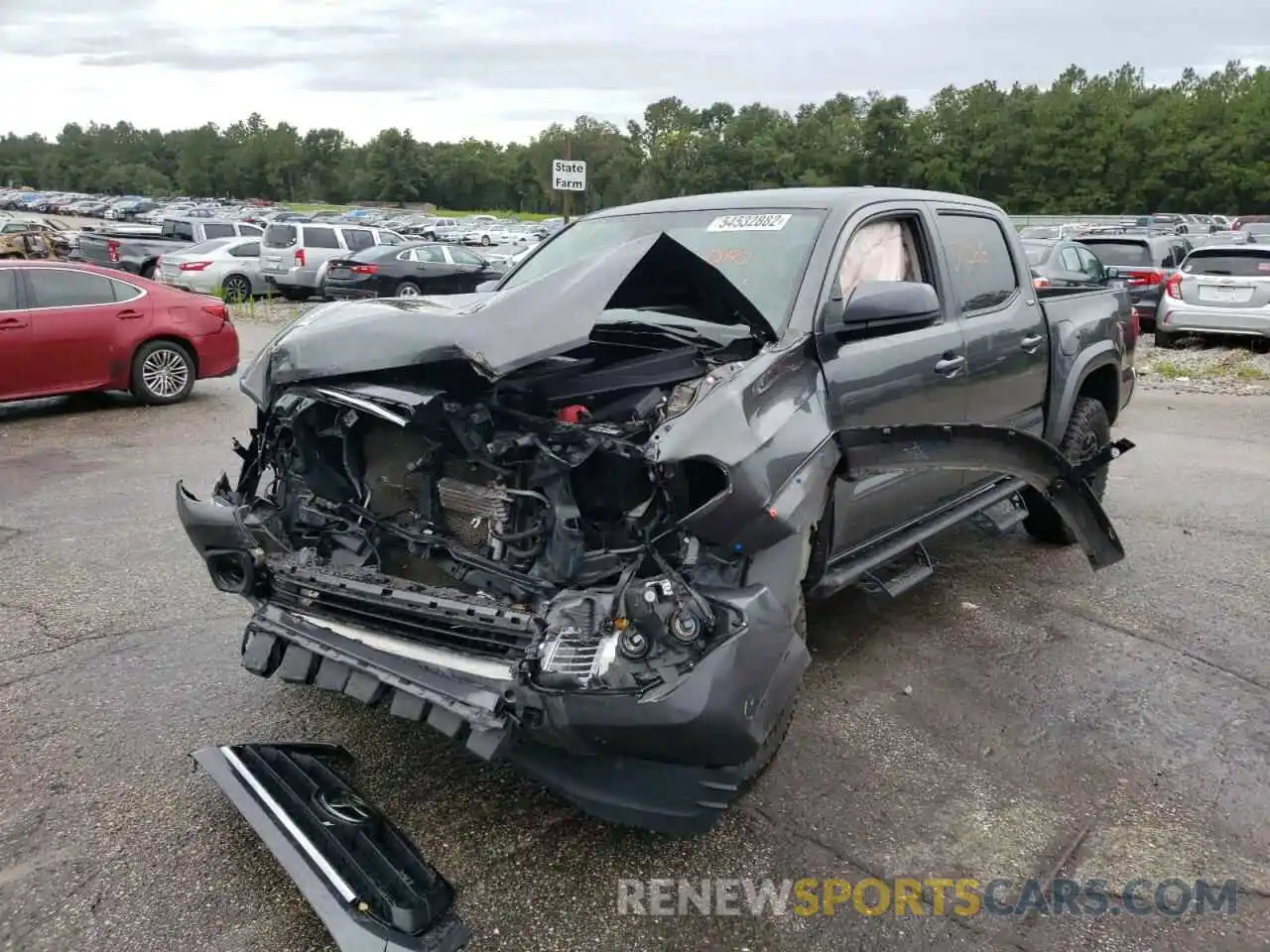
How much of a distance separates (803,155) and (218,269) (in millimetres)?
69706

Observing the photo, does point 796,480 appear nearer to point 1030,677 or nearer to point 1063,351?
point 1030,677

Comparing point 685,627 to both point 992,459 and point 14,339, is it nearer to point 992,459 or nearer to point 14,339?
point 992,459

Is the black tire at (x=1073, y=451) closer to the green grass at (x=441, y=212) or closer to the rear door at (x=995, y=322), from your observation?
the rear door at (x=995, y=322)

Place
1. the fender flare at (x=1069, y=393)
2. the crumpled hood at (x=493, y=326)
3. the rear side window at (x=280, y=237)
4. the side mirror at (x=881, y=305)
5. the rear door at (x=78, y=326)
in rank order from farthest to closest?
the rear side window at (x=280, y=237) → the rear door at (x=78, y=326) → the fender flare at (x=1069, y=393) → the side mirror at (x=881, y=305) → the crumpled hood at (x=493, y=326)

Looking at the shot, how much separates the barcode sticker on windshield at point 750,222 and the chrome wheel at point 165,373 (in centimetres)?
759

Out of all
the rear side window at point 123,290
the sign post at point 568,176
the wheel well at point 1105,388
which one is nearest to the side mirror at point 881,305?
the wheel well at point 1105,388

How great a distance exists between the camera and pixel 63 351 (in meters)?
9.02

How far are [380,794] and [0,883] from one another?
1.05m

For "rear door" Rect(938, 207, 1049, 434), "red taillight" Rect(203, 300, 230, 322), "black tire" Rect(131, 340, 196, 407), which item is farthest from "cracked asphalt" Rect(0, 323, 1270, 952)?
"red taillight" Rect(203, 300, 230, 322)

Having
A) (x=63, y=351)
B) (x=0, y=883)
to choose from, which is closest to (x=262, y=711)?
(x=0, y=883)

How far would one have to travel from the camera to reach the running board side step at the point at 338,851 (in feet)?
7.73

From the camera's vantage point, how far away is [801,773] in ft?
11.0

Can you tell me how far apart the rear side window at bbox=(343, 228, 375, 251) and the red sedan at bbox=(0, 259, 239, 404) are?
12066 millimetres

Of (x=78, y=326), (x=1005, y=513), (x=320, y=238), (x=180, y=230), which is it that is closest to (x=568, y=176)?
(x=320, y=238)
